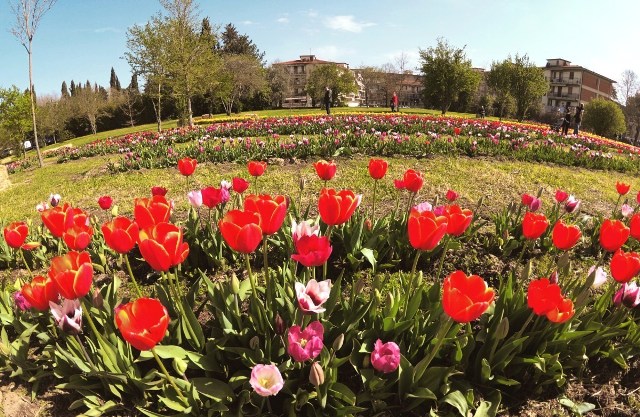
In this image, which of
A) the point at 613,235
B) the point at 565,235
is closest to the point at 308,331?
the point at 565,235

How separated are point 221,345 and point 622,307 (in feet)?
8.04

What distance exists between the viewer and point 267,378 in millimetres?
1683

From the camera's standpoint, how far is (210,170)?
341 inches

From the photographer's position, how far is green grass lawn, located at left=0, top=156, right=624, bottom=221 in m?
6.82

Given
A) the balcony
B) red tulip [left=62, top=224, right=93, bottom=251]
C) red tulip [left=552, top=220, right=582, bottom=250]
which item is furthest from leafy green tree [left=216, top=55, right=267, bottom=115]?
the balcony

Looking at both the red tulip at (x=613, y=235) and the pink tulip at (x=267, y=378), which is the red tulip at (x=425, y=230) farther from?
the red tulip at (x=613, y=235)

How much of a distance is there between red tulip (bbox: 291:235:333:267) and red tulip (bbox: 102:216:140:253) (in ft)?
2.85

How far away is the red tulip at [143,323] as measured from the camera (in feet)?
4.89

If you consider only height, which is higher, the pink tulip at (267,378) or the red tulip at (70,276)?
the red tulip at (70,276)

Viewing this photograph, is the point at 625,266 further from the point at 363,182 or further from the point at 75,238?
the point at 363,182

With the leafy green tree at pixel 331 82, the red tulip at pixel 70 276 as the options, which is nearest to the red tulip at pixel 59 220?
the red tulip at pixel 70 276

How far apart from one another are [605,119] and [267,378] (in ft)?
168

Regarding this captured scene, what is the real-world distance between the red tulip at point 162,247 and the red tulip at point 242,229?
0.66ft

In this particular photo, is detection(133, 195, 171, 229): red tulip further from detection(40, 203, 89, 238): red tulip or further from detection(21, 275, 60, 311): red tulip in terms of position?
detection(40, 203, 89, 238): red tulip
